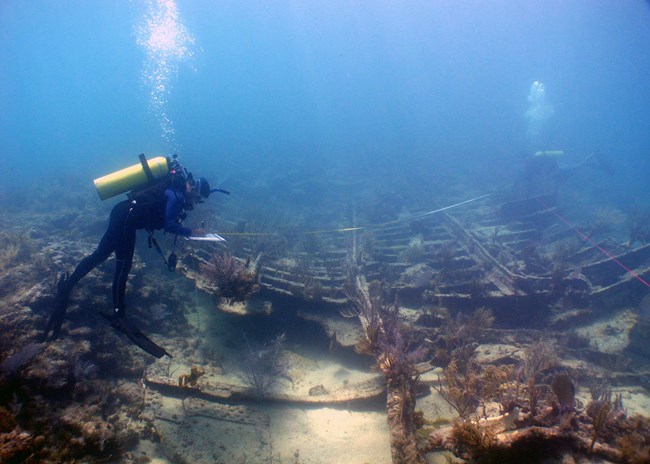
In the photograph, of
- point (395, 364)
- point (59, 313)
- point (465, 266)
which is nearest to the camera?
point (395, 364)

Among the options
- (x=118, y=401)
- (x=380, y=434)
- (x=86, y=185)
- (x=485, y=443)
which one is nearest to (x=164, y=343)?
(x=118, y=401)

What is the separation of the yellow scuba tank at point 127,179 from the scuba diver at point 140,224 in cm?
4

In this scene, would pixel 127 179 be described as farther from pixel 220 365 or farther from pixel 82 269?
pixel 220 365

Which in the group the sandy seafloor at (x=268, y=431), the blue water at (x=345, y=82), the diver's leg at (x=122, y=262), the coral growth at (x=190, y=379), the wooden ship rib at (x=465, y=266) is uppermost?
the blue water at (x=345, y=82)

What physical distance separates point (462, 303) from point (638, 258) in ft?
23.5

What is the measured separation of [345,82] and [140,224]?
518 feet

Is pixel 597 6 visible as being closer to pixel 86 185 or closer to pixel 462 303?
pixel 462 303

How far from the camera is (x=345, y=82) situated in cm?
14425

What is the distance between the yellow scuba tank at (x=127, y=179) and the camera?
5137 millimetres

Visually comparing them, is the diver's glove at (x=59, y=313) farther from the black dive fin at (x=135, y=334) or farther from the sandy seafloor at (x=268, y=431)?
the sandy seafloor at (x=268, y=431)

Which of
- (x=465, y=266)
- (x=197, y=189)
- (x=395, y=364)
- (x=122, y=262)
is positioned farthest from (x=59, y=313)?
(x=465, y=266)

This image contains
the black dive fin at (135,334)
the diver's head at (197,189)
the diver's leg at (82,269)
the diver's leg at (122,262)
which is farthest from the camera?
the diver's head at (197,189)

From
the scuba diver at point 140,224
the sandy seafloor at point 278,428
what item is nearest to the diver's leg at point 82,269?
the scuba diver at point 140,224

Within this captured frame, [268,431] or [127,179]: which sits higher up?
[127,179]
